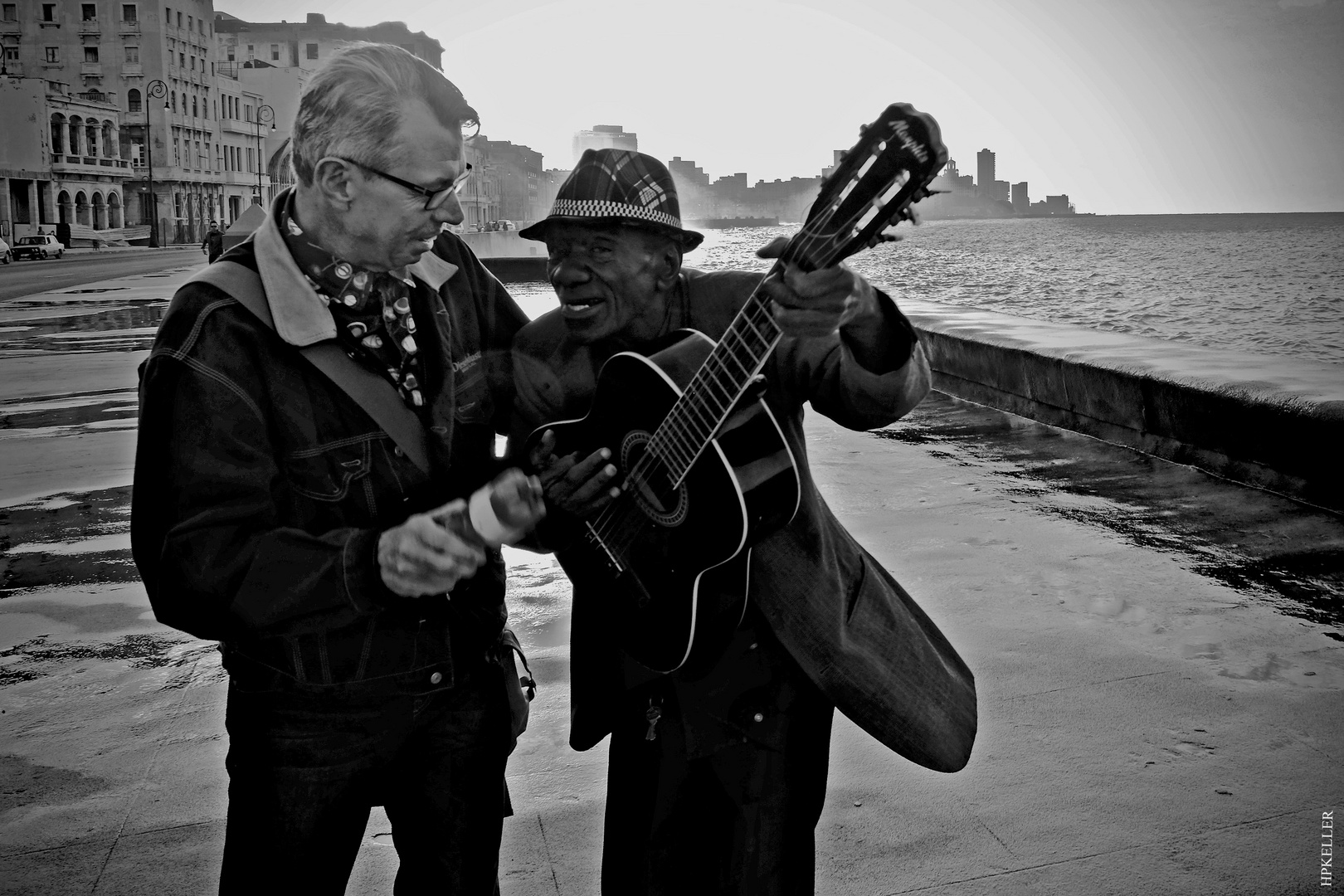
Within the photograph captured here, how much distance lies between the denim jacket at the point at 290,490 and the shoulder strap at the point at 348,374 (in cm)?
2

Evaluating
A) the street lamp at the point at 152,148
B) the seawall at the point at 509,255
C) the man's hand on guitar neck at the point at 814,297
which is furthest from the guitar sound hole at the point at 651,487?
the street lamp at the point at 152,148

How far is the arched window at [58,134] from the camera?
77188 mm

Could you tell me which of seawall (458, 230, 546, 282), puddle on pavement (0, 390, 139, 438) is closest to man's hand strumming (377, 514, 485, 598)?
puddle on pavement (0, 390, 139, 438)

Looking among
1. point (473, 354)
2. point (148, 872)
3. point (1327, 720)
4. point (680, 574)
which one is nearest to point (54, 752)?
point (148, 872)

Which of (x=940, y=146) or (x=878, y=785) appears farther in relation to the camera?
(x=878, y=785)

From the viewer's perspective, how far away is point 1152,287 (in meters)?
58.1

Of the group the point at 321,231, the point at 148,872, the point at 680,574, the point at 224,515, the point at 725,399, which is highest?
the point at 321,231

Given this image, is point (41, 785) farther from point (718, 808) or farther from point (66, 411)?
point (66, 411)

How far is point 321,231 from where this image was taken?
2098 millimetres

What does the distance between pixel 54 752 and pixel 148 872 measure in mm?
942

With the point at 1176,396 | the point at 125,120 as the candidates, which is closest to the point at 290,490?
the point at 1176,396

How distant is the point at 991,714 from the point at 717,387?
232 centimetres

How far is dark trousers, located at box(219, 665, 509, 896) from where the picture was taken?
82.0 inches

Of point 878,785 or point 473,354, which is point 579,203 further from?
point 878,785
